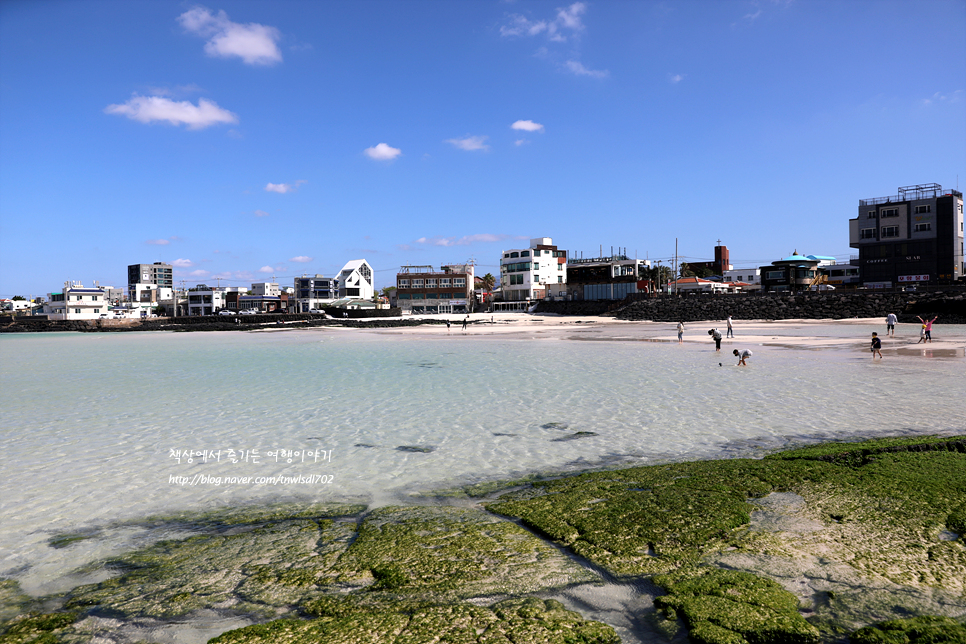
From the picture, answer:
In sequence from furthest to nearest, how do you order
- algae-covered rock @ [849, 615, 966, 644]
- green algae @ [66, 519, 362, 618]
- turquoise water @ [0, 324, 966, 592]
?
turquoise water @ [0, 324, 966, 592]
green algae @ [66, 519, 362, 618]
algae-covered rock @ [849, 615, 966, 644]

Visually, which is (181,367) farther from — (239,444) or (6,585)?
(6,585)

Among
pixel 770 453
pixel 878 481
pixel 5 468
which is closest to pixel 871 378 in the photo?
pixel 770 453

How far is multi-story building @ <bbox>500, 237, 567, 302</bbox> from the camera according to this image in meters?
108

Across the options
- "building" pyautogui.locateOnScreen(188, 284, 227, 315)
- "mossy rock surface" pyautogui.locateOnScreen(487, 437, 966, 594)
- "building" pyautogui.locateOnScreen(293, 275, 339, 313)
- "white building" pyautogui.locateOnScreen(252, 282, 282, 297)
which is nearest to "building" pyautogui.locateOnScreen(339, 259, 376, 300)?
"building" pyautogui.locateOnScreen(293, 275, 339, 313)

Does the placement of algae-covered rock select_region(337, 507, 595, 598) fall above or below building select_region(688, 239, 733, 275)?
below

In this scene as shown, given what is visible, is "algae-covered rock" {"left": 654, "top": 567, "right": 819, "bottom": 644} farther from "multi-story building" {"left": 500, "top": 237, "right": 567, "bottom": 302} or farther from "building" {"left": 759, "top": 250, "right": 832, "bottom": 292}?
"multi-story building" {"left": 500, "top": 237, "right": 567, "bottom": 302}

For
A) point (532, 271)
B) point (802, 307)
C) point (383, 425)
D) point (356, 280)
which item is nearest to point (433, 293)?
point (532, 271)

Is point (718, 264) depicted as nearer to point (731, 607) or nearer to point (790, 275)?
point (790, 275)

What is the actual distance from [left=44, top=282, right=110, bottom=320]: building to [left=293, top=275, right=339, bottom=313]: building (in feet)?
133

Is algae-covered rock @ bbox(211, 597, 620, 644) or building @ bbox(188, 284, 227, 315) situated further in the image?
building @ bbox(188, 284, 227, 315)

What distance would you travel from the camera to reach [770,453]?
931 centimetres

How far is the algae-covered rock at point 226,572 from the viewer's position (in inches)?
192

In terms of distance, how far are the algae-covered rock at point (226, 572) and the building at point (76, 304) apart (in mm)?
126407

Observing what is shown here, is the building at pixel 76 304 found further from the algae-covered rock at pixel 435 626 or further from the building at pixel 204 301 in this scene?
the algae-covered rock at pixel 435 626
